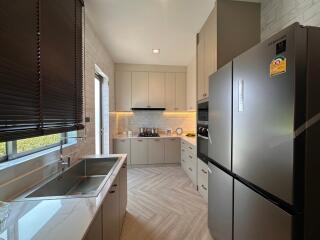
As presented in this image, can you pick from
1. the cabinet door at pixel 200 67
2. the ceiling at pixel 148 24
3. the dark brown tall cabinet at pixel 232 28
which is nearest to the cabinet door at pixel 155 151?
the cabinet door at pixel 200 67

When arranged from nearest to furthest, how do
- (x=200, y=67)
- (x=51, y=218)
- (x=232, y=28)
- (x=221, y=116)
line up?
(x=51, y=218), (x=221, y=116), (x=232, y=28), (x=200, y=67)

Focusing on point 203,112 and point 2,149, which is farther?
point 203,112

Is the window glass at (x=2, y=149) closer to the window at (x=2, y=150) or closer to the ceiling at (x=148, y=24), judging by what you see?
the window at (x=2, y=150)

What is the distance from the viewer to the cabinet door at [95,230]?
32.2 inches

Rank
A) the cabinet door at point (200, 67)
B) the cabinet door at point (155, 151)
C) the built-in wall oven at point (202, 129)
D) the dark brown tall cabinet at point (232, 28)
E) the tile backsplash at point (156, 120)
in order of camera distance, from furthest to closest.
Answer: the tile backsplash at point (156, 120) → the cabinet door at point (155, 151) → the cabinet door at point (200, 67) → the built-in wall oven at point (202, 129) → the dark brown tall cabinet at point (232, 28)

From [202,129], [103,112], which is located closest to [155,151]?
[103,112]

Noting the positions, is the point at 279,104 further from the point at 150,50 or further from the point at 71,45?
the point at 150,50

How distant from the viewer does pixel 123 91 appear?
4.27 metres

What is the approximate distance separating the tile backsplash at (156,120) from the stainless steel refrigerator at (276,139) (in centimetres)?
342

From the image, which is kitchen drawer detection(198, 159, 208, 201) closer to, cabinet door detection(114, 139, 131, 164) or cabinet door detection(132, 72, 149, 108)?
cabinet door detection(114, 139, 131, 164)

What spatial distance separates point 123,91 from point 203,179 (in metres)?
2.89

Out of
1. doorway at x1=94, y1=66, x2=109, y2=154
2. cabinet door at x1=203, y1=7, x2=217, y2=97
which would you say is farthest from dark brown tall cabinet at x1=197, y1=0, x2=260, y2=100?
doorway at x1=94, y1=66, x2=109, y2=154

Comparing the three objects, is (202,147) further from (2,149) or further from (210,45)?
(2,149)

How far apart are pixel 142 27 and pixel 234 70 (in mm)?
1783
